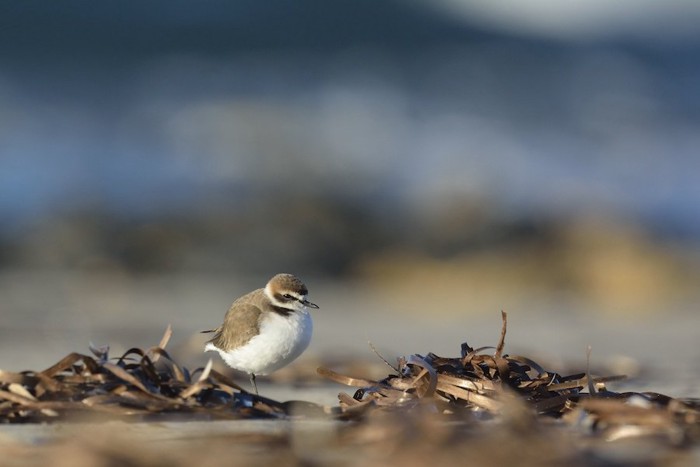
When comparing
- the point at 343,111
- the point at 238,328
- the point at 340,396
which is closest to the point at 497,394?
the point at 340,396

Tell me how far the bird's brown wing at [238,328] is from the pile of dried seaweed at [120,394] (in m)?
0.96

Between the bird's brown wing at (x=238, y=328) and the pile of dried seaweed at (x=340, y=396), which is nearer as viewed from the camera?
the pile of dried seaweed at (x=340, y=396)

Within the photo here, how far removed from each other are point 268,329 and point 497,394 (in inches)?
47.4

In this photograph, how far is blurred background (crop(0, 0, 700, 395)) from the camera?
6921 mm

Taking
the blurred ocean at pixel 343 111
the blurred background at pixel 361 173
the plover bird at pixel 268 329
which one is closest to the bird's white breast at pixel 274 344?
the plover bird at pixel 268 329

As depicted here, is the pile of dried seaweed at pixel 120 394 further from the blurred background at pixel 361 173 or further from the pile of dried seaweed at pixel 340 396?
the blurred background at pixel 361 173

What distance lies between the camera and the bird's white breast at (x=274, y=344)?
11.0ft

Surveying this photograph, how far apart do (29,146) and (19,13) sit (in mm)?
4675

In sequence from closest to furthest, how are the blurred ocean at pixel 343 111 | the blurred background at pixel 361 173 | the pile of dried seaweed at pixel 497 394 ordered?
the pile of dried seaweed at pixel 497 394 < the blurred background at pixel 361 173 < the blurred ocean at pixel 343 111

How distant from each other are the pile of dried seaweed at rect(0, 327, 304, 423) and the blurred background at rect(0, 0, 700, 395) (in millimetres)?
1521

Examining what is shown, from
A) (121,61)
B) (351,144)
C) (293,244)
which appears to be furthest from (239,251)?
(121,61)

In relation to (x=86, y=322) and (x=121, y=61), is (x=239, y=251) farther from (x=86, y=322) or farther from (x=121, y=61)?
(x=121, y=61)

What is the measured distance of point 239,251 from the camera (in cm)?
869

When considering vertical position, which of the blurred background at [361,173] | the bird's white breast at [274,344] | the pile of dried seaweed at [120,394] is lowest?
the pile of dried seaweed at [120,394]
